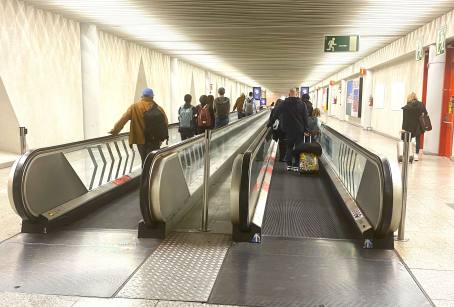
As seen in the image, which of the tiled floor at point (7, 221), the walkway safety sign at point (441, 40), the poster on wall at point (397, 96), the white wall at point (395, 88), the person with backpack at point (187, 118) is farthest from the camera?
the poster on wall at point (397, 96)

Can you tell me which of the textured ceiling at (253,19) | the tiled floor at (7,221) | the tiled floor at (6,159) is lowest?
the tiled floor at (7,221)

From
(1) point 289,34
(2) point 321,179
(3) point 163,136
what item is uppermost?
(1) point 289,34

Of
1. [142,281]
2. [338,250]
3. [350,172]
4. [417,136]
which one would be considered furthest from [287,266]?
[417,136]

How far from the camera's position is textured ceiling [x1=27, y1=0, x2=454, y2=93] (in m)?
11.0

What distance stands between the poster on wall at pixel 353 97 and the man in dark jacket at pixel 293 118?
702 inches

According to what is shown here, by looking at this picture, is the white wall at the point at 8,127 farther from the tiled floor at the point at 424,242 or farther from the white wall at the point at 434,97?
the white wall at the point at 434,97

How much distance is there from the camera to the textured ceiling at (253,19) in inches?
434

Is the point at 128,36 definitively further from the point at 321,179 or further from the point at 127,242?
the point at 127,242

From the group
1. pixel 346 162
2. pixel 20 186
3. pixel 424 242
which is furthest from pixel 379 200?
pixel 20 186

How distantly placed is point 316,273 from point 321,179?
17.4 feet

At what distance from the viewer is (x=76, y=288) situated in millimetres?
3648

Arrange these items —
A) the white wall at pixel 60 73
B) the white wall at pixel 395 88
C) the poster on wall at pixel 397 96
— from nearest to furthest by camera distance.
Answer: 1. the white wall at pixel 60 73
2. the white wall at pixel 395 88
3. the poster on wall at pixel 397 96

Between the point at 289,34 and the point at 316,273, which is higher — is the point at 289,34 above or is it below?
above

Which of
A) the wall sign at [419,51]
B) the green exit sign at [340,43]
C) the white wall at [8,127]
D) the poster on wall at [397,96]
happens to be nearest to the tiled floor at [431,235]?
the wall sign at [419,51]
